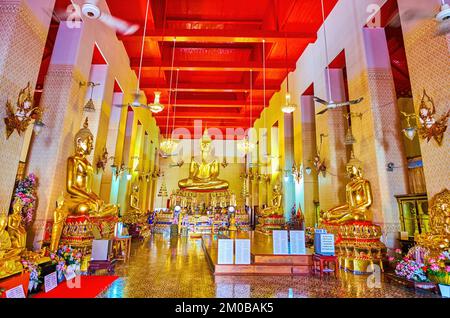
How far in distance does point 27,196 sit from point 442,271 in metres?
5.57

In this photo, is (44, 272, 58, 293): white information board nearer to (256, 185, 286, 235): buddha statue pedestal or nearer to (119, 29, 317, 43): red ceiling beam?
(256, 185, 286, 235): buddha statue pedestal

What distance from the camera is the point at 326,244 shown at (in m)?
3.71

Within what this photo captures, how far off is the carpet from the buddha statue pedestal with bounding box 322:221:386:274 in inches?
143

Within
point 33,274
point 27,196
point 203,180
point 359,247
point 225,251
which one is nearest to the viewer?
point 33,274

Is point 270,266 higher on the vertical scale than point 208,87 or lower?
lower

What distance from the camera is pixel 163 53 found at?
8.92 metres

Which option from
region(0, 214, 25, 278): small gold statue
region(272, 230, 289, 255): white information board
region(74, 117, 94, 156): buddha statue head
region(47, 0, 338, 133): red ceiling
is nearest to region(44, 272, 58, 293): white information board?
region(0, 214, 25, 278): small gold statue

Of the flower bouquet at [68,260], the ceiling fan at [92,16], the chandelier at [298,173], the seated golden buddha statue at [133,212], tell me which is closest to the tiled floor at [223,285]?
the flower bouquet at [68,260]

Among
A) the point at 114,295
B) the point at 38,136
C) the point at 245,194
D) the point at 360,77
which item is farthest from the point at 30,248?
the point at 245,194

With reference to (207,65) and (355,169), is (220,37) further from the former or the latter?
(355,169)

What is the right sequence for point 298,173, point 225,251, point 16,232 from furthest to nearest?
point 298,173 < point 225,251 < point 16,232

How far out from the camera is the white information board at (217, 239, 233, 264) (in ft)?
11.8

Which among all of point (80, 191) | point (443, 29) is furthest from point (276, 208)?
point (443, 29)
